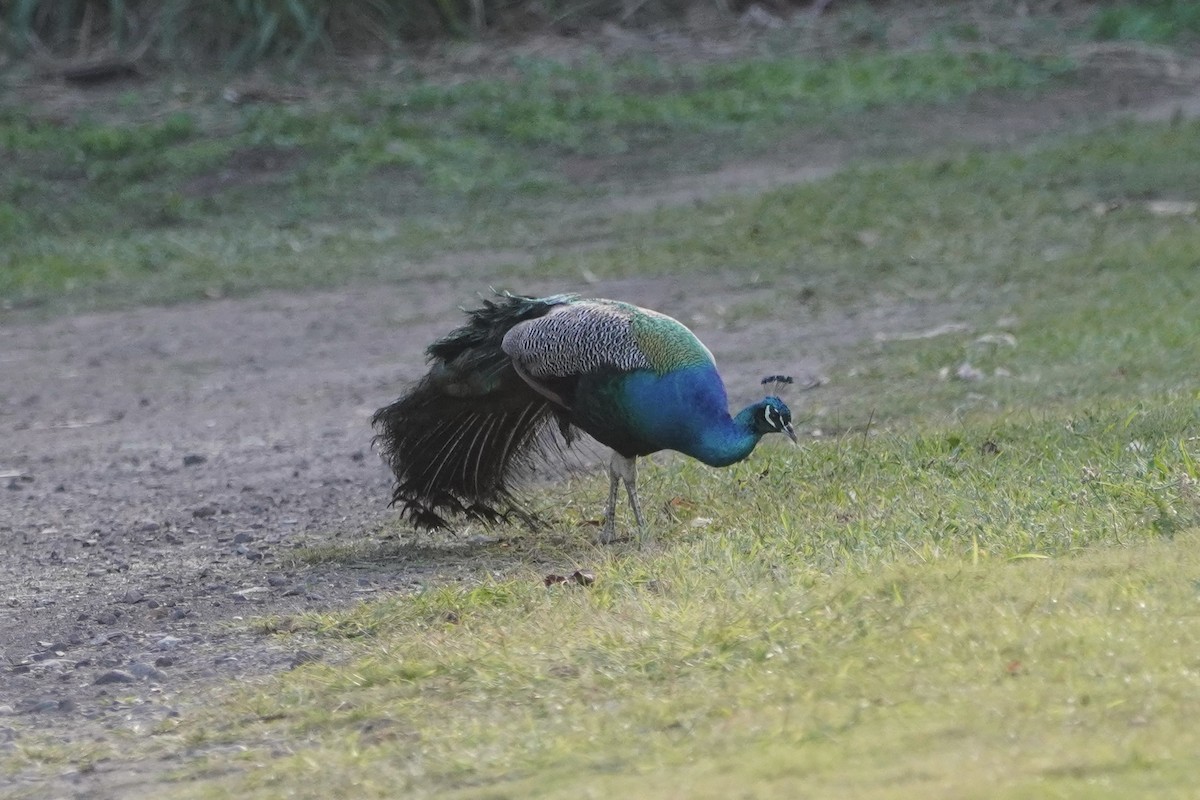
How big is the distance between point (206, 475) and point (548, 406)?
233cm

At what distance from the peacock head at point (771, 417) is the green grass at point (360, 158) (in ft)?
23.5

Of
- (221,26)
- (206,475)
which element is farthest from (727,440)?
(221,26)

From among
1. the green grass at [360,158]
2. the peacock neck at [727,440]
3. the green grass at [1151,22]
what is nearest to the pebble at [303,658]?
the peacock neck at [727,440]

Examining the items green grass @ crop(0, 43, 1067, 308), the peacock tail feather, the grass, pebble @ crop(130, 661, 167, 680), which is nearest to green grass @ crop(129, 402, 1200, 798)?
the grass

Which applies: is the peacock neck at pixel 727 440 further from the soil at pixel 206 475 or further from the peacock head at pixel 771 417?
the soil at pixel 206 475

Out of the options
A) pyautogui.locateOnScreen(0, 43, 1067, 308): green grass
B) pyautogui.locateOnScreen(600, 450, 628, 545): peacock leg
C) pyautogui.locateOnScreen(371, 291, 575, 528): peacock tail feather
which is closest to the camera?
pyautogui.locateOnScreen(600, 450, 628, 545): peacock leg

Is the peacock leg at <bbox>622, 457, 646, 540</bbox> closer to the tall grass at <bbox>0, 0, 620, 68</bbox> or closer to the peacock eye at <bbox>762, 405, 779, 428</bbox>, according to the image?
the peacock eye at <bbox>762, 405, 779, 428</bbox>

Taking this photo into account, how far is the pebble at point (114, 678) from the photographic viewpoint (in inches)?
219

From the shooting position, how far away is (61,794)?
4.62m

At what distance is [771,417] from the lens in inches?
261

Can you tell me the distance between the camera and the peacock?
6656 mm

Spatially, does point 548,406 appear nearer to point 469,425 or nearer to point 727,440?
point 469,425

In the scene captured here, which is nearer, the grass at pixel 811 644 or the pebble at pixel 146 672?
the grass at pixel 811 644

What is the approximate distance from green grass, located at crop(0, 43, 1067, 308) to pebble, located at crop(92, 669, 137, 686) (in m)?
7.87
